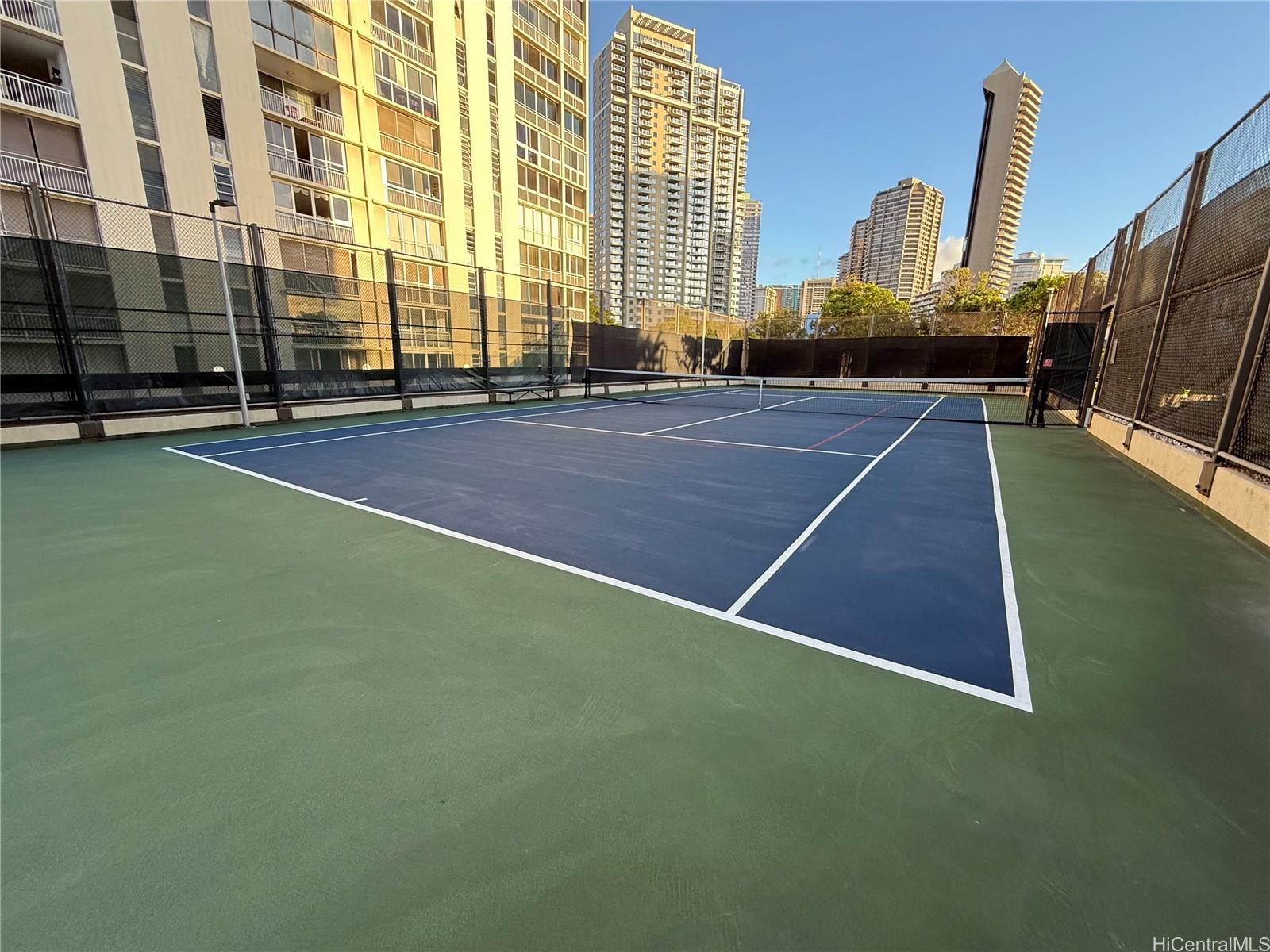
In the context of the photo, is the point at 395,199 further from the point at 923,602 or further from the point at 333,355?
the point at 923,602

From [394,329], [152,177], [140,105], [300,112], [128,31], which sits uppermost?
[128,31]

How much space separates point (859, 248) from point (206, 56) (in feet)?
468

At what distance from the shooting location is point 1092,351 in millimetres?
11852

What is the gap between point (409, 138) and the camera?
25703mm

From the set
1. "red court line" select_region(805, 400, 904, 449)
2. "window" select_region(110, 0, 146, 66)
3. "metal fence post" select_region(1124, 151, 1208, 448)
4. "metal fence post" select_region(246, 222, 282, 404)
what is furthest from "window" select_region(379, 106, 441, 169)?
"metal fence post" select_region(1124, 151, 1208, 448)

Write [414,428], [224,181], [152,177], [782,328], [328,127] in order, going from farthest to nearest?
[782,328] → [328,127] → [224,181] → [152,177] → [414,428]

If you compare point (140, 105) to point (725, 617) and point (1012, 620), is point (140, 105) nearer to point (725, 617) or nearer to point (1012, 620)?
point (725, 617)

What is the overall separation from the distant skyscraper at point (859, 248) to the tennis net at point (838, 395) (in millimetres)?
118912

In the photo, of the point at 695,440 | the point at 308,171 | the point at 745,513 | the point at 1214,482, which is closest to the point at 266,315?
the point at 695,440

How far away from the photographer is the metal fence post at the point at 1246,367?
4934mm

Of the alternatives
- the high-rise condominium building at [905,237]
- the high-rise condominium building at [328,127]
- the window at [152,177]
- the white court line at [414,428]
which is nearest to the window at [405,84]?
the high-rise condominium building at [328,127]

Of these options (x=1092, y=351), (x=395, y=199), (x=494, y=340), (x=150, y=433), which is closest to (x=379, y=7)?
(x=395, y=199)

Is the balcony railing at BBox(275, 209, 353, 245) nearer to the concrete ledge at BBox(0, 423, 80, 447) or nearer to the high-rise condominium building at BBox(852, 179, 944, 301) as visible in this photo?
the concrete ledge at BBox(0, 423, 80, 447)

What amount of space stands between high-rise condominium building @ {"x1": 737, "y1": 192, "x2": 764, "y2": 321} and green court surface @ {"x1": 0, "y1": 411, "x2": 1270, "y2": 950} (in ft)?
467
